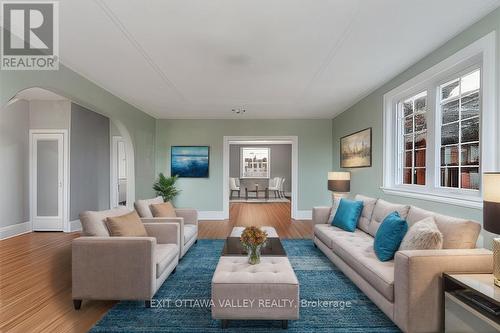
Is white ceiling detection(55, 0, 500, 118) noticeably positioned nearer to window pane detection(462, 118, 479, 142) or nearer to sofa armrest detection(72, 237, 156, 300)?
window pane detection(462, 118, 479, 142)

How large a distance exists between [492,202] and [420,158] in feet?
6.20

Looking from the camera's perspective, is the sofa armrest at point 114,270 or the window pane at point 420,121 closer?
the sofa armrest at point 114,270

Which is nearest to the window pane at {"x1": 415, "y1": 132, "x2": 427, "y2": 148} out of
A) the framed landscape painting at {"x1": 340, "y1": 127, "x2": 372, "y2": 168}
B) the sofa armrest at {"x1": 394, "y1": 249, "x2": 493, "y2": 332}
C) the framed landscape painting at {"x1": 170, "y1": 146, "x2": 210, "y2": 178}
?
the framed landscape painting at {"x1": 340, "y1": 127, "x2": 372, "y2": 168}

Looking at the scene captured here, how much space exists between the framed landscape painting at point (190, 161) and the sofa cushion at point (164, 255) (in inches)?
141

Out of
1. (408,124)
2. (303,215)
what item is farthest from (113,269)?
(303,215)

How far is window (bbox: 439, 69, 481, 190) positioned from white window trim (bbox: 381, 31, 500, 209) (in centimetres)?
9

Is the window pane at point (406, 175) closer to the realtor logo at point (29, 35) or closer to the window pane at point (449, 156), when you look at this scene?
the window pane at point (449, 156)

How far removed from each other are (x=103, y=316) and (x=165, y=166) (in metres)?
4.66

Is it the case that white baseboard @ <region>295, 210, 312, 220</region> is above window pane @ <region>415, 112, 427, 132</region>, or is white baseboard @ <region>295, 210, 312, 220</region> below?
below

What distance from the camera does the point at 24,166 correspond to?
516 centimetres

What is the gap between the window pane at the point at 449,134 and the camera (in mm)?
2771

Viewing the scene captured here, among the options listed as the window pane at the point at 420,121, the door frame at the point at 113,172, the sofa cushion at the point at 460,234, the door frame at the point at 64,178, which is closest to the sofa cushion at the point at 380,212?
the sofa cushion at the point at 460,234

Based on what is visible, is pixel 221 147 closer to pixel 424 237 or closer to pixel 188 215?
pixel 188 215

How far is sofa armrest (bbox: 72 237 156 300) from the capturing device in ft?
7.70
